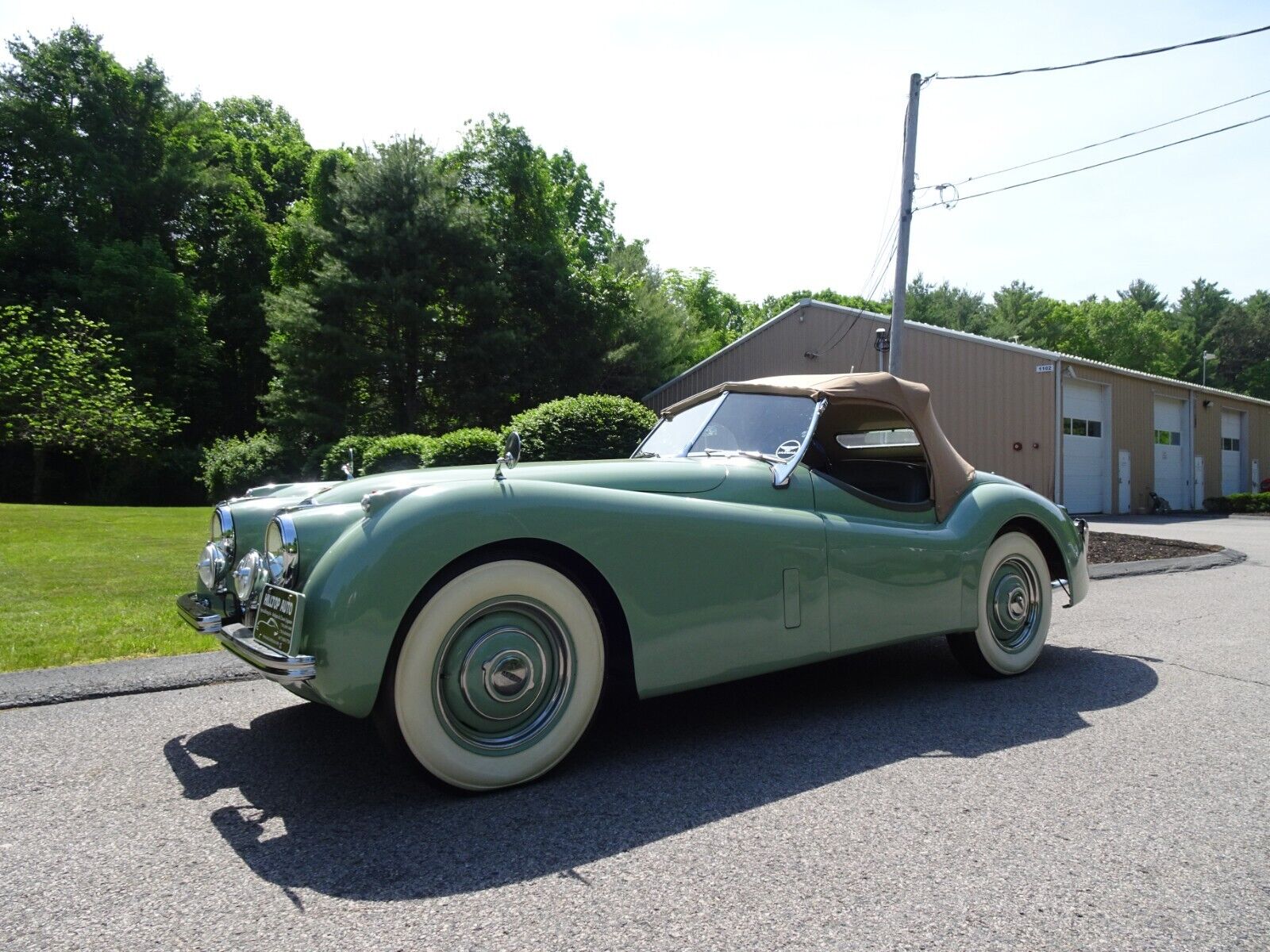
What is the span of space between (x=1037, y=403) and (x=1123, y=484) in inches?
191

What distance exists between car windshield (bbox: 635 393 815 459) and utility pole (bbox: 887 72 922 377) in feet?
29.9

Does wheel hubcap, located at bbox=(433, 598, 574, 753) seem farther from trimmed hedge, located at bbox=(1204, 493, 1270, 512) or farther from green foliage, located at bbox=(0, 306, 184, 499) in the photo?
trimmed hedge, located at bbox=(1204, 493, 1270, 512)

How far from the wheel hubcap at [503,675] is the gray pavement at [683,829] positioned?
0.71 feet

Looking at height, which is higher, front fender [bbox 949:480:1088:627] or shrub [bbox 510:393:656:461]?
shrub [bbox 510:393:656:461]

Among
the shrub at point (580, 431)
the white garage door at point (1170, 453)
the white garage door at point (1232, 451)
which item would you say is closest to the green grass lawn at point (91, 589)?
the shrub at point (580, 431)

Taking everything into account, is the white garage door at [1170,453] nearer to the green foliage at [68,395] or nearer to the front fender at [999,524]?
the front fender at [999,524]

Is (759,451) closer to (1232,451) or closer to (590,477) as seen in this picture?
(590,477)

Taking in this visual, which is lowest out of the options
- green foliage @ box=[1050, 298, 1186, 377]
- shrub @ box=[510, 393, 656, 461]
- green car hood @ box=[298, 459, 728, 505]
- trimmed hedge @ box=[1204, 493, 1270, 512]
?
trimmed hedge @ box=[1204, 493, 1270, 512]

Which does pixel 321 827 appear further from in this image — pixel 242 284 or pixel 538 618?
pixel 242 284

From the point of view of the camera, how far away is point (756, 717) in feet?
12.2

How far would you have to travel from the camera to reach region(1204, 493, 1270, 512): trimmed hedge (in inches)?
998

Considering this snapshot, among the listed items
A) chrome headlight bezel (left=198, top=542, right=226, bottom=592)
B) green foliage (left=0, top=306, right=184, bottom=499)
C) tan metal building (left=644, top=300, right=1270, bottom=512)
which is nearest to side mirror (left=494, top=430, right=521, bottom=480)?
chrome headlight bezel (left=198, top=542, right=226, bottom=592)

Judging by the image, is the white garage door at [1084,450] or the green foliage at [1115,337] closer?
the white garage door at [1084,450]

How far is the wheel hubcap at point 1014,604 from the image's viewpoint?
14.4 feet
